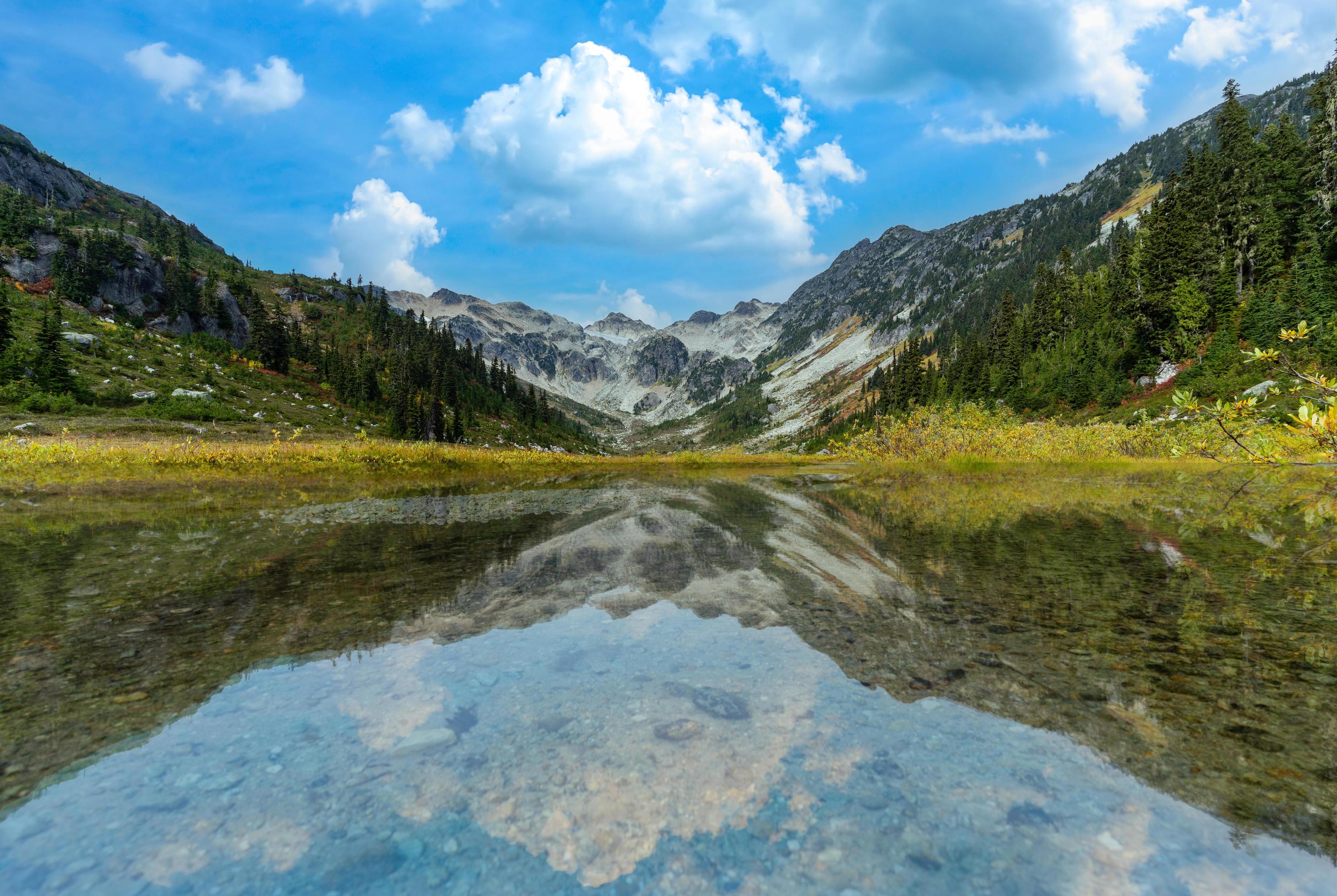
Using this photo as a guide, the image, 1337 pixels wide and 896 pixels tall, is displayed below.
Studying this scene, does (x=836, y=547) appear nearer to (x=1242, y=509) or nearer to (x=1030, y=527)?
(x=1030, y=527)

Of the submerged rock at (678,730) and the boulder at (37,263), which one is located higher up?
the boulder at (37,263)

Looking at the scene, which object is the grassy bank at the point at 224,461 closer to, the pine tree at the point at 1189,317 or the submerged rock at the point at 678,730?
the submerged rock at the point at 678,730

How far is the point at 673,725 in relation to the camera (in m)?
5.11

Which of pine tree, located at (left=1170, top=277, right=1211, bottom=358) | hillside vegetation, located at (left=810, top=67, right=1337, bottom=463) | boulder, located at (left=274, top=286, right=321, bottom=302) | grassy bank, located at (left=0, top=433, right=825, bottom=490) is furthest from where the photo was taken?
boulder, located at (left=274, top=286, right=321, bottom=302)

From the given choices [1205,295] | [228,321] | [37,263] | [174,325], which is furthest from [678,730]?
[37,263]

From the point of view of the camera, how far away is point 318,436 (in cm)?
5544

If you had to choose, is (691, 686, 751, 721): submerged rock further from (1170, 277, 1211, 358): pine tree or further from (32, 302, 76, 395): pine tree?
(1170, 277, 1211, 358): pine tree

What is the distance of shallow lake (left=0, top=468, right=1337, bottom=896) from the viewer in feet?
A: 10.9

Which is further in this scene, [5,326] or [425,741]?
[5,326]

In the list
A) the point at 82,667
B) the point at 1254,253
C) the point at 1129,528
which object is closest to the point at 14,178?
the point at 82,667

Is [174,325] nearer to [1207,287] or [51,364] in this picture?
[51,364]

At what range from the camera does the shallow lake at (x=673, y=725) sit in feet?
10.9

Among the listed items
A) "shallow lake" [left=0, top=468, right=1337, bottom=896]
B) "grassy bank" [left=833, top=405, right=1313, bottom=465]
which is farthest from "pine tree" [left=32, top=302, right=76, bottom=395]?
"grassy bank" [left=833, top=405, right=1313, bottom=465]

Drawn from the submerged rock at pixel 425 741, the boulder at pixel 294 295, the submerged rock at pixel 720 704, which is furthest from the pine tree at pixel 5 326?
the boulder at pixel 294 295
